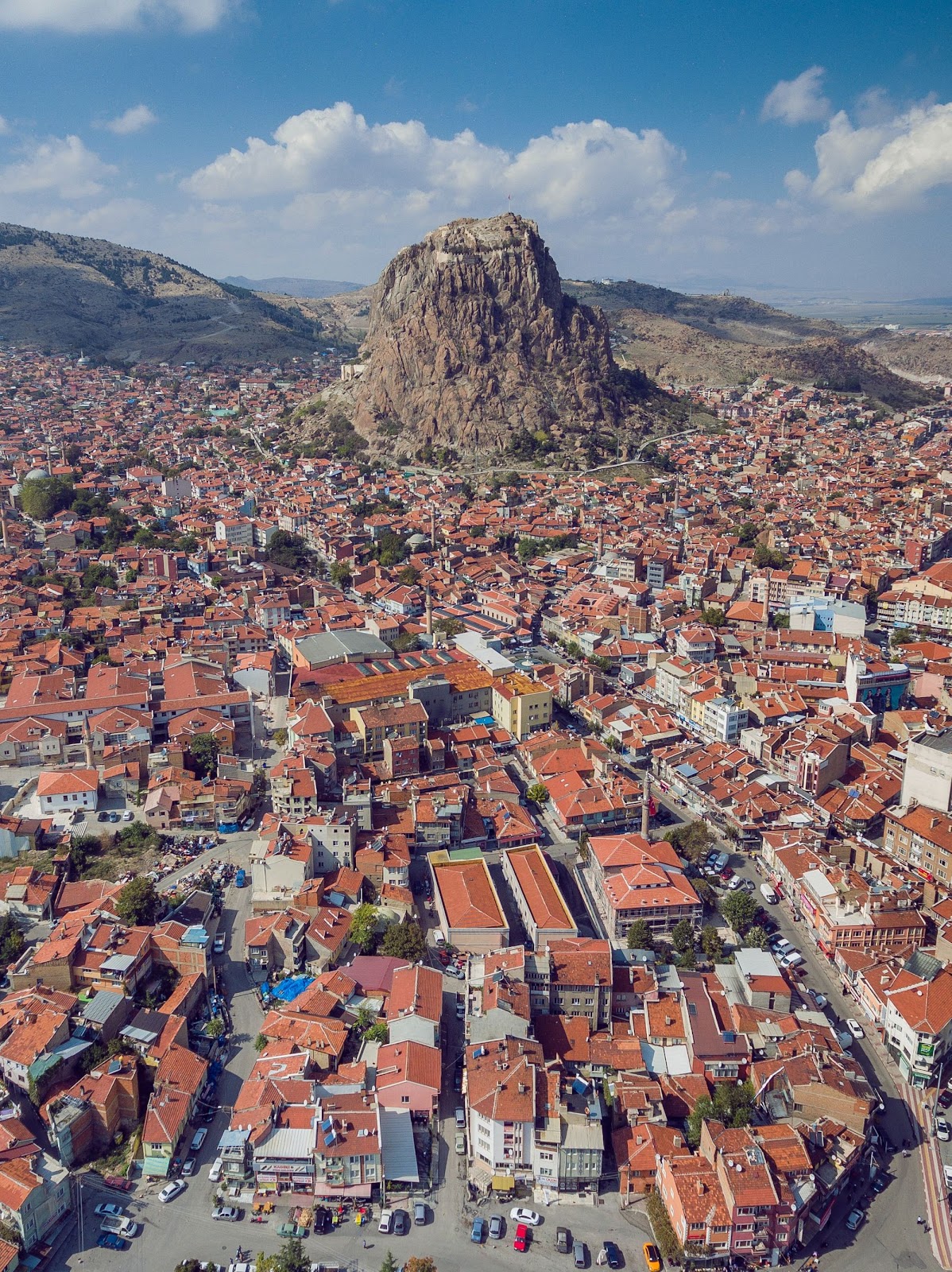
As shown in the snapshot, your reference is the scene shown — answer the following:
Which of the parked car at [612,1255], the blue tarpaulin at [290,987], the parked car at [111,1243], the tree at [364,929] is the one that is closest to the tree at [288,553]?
the tree at [364,929]

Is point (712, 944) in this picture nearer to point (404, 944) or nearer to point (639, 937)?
point (639, 937)

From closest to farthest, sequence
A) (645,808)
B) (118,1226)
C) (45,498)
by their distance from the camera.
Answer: (118,1226) → (645,808) → (45,498)

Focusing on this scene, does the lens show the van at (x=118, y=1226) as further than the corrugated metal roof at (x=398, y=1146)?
No

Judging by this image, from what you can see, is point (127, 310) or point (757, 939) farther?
point (127, 310)

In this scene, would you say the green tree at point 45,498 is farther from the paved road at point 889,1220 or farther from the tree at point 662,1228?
the paved road at point 889,1220

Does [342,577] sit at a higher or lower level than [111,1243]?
higher

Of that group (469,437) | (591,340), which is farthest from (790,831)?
(591,340)

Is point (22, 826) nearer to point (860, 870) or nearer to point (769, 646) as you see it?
point (860, 870)

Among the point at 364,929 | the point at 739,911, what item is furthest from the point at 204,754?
the point at 739,911
